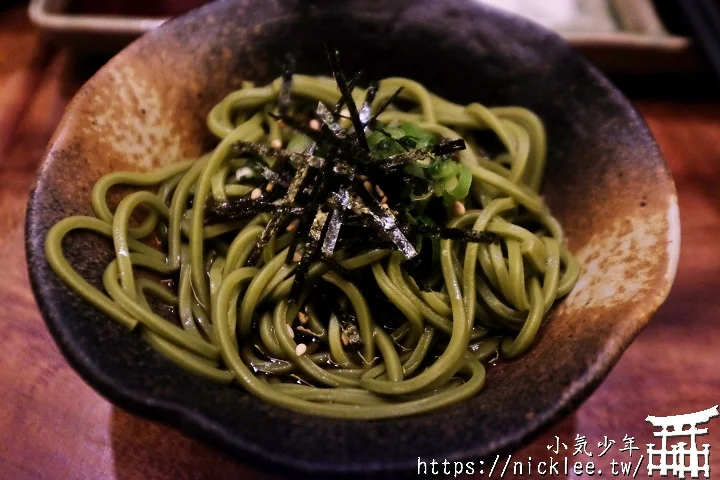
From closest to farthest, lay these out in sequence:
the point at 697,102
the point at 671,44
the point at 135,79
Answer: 1. the point at 135,79
2. the point at 671,44
3. the point at 697,102

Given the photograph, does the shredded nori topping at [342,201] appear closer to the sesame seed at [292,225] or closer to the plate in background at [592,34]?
the sesame seed at [292,225]

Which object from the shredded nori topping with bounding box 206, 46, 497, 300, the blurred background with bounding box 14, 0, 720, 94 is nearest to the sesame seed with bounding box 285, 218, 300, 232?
the shredded nori topping with bounding box 206, 46, 497, 300

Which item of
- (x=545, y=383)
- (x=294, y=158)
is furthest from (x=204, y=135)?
(x=545, y=383)

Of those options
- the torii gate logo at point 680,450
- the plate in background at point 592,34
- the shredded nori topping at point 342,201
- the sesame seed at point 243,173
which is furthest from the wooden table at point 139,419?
the sesame seed at point 243,173

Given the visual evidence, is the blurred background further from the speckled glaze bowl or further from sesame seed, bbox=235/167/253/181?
sesame seed, bbox=235/167/253/181

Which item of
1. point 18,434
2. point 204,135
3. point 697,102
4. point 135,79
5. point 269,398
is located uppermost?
point 135,79

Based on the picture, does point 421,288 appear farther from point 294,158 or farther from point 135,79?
point 135,79
